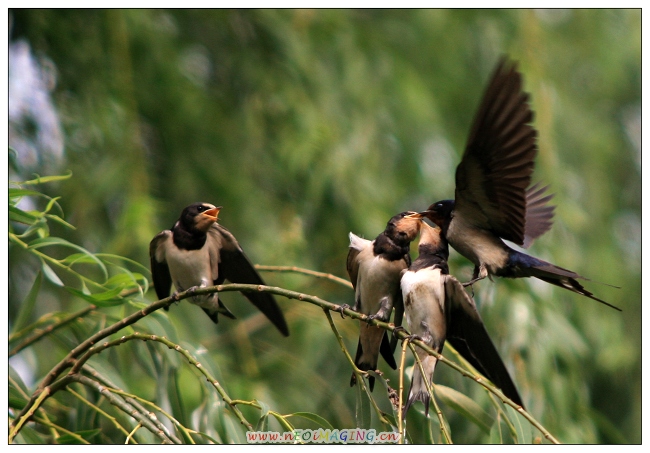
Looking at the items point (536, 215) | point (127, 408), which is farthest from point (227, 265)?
point (536, 215)

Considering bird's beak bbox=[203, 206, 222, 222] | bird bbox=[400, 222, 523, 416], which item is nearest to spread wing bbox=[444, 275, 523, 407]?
bird bbox=[400, 222, 523, 416]

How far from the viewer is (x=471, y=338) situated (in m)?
1.69

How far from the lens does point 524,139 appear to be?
1.55m

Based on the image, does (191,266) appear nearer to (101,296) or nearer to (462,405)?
(101,296)

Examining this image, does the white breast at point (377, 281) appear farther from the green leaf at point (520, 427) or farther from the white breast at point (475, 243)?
the green leaf at point (520, 427)

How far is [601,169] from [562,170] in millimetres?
907

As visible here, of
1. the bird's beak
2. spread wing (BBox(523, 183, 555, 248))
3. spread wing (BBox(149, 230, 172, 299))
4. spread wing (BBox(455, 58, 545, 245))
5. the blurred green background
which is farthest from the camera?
the blurred green background

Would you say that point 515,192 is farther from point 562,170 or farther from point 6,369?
point 562,170

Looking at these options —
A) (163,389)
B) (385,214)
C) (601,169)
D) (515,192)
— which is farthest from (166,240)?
(601,169)

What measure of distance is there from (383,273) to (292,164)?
138 centimetres

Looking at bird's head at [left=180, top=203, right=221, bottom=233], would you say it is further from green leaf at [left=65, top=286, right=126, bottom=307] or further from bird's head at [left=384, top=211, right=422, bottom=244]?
bird's head at [left=384, top=211, right=422, bottom=244]

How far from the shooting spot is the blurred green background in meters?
2.69

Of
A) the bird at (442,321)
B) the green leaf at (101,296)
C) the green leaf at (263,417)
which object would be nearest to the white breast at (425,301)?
the bird at (442,321)

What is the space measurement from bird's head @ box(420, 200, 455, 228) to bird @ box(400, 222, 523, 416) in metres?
0.11
